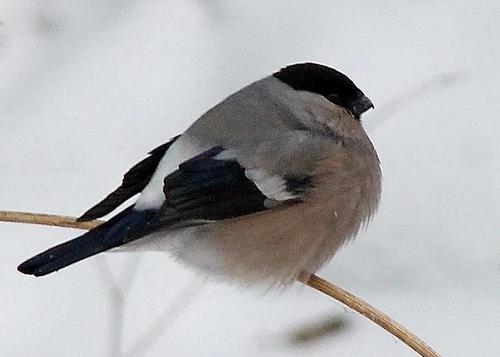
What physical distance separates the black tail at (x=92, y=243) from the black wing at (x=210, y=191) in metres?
0.05

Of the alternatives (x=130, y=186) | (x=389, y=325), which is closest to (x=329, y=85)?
(x=130, y=186)

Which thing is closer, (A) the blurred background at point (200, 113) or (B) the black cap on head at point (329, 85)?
(B) the black cap on head at point (329, 85)

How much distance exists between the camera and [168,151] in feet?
4.56

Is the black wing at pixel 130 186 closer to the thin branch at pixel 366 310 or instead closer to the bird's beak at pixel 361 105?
the thin branch at pixel 366 310

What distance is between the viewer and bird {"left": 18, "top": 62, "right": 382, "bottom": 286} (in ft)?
4.23

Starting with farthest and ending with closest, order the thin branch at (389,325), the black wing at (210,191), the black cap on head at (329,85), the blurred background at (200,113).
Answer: the blurred background at (200,113), the black cap on head at (329,85), the black wing at (210,191), the thin branch at (389,325)

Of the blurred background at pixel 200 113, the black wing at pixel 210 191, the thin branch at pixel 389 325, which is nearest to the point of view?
the thin branch at pixel 389 325

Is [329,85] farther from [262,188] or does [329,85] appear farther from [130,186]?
[130,186]

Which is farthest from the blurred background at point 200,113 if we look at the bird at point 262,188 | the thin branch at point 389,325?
the thin branch at point 389,325

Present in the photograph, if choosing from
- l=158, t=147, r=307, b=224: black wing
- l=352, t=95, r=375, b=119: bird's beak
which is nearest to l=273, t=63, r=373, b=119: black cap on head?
l=352, t=95, r=375, b=119: bird's beak

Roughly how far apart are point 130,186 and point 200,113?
→ 2.75 ft

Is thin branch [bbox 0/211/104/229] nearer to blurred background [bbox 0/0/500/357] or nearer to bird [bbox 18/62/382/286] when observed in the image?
bird [bbox 18/62/382/286]

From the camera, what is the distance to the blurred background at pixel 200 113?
6.02 feet

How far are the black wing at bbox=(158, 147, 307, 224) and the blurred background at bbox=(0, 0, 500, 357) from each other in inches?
17.3
